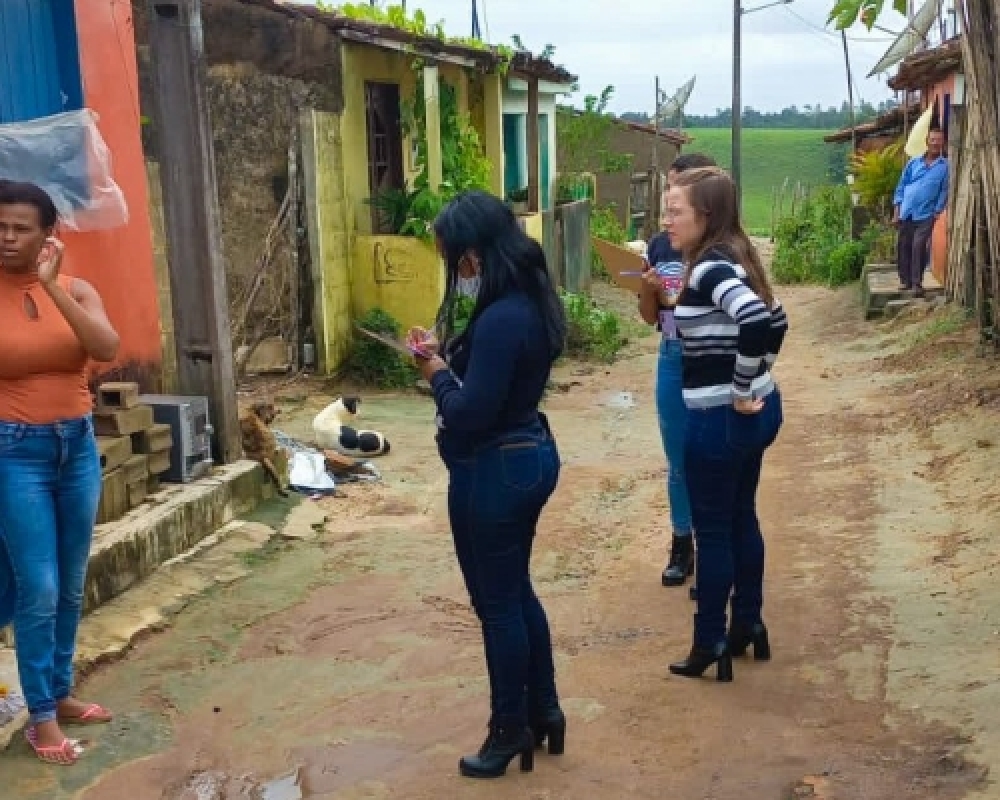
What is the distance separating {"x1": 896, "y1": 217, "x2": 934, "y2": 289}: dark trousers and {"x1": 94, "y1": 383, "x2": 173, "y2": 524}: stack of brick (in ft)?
32.4

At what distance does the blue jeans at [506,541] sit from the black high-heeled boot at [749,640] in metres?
1.05

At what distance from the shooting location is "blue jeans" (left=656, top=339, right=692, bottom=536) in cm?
488

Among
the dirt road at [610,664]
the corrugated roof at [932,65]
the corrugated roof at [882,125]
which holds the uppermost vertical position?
the corrugated roof at [932,65]

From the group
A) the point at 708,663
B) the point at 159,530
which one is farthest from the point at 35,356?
the point at 708,663

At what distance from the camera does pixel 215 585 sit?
555 centimetres

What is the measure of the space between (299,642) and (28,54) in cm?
294

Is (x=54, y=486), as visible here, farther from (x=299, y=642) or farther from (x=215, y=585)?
(x=215, y=585)

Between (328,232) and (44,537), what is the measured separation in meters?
7.64

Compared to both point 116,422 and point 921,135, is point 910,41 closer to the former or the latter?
point 921,135

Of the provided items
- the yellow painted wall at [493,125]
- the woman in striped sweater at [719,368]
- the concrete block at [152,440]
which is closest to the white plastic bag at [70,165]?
the concrete block at [152,440]

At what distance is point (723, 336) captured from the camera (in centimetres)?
388

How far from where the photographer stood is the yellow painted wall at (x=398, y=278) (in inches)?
443

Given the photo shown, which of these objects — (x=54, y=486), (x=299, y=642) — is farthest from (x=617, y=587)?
(x=54, y=486)

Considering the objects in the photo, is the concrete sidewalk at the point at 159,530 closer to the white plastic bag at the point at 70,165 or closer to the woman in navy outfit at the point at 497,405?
the white plastic bag at the point at 70,165
